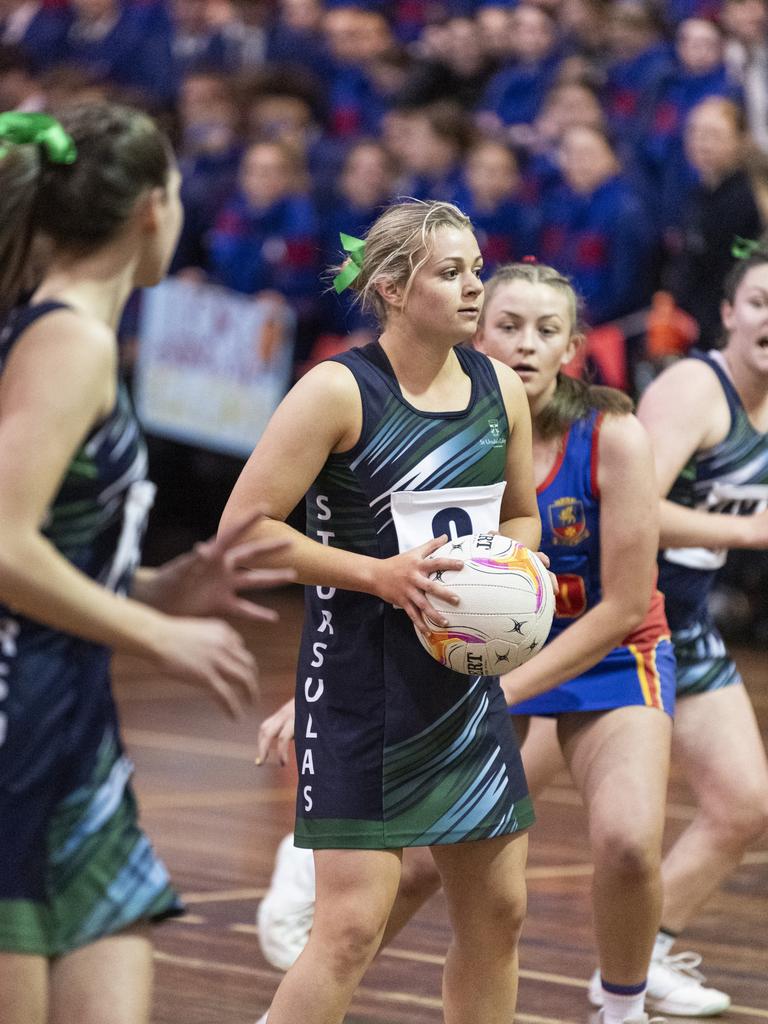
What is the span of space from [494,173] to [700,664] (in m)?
5.38

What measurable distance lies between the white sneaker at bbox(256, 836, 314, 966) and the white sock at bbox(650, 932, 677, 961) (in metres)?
0.82

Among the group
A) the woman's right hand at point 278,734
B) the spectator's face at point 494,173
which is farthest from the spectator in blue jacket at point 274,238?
Answer: the woman's right hand at point 278,734

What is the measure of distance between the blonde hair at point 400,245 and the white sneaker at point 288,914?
1.50 m

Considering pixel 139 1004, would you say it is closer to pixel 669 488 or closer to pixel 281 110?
pixel 669 488

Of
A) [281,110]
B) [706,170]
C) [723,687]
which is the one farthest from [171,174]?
[281,110]

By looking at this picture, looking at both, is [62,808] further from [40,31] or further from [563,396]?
[40,31]

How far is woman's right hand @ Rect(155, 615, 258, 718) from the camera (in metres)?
2.18

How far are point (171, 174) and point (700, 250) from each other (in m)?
6.28

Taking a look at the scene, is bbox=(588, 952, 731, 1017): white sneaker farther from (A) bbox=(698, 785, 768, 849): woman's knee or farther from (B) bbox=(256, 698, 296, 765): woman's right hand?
(B) bbox=(256, 698, 296, 765): woman's right hand

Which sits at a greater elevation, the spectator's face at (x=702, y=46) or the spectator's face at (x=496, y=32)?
the spectator's face at (x=702, y=46)

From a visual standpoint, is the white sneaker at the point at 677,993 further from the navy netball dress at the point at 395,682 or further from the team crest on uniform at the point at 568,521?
the navy netball dress at the point at 395,682

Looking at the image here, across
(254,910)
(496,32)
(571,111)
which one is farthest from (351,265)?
(496,32)

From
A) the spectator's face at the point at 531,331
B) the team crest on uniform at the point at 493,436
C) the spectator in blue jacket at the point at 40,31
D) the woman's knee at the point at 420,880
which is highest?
the team crest on uniform at the point at 493,436

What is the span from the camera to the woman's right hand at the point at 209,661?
7.15 feet
